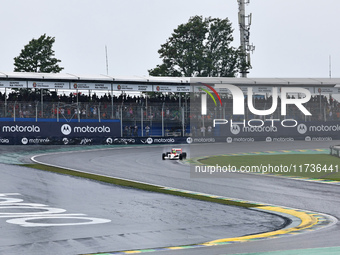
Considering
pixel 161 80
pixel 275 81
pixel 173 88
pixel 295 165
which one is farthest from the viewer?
pixel 275 81

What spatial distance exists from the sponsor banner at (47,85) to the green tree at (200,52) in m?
23.5

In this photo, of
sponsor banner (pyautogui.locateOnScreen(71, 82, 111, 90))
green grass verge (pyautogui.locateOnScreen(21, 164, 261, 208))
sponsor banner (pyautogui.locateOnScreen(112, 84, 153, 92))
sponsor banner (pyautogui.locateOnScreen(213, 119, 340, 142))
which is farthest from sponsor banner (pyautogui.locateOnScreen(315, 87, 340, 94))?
green grass verge (pyautogui.locateOnScreen(21, 164, 261, 208))

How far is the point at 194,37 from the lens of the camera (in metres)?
69.2

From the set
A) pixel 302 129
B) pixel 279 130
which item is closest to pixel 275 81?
pixel 302 129

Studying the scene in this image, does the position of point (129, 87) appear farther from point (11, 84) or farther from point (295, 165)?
point (295, 165)

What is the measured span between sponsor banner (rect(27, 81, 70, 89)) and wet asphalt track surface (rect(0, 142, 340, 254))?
18246mm

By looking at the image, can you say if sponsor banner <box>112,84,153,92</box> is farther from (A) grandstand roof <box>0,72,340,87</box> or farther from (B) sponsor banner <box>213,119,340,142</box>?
(B) sponsor banner <box>213,119,340,142</box>

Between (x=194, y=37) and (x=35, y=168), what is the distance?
47.7 meters

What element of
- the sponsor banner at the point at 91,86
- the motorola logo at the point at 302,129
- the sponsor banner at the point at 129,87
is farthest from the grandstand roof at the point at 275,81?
the sponsor banner at the point at 91,86

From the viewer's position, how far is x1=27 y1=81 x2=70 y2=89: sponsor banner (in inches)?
1687

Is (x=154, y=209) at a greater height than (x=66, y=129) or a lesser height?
lesser

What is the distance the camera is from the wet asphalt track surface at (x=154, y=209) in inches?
339

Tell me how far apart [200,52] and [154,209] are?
184 feet

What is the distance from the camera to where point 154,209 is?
12.8 meters
